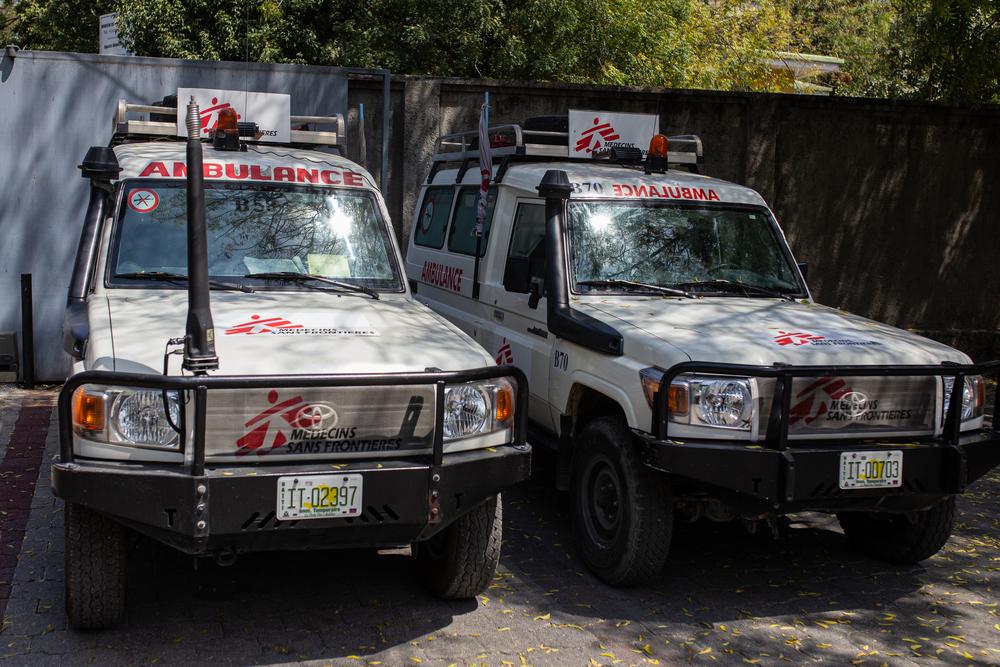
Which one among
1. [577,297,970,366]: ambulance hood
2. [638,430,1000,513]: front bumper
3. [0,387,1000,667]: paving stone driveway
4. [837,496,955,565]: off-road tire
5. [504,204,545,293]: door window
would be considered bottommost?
[0,387,1000,667]: paving stone driveway

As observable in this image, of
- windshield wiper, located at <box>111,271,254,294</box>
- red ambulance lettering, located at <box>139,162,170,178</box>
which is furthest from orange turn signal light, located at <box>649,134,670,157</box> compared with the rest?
red ambulance lettering, located at <box>139,162,170,178</box>

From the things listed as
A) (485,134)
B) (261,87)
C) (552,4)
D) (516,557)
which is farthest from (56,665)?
(552,4)

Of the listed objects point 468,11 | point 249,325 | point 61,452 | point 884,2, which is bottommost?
point 61,452

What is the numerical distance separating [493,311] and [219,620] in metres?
2.93

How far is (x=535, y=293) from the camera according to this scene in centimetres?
630

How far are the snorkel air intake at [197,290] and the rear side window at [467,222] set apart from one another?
306cm

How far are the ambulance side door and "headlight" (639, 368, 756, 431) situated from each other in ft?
4.43

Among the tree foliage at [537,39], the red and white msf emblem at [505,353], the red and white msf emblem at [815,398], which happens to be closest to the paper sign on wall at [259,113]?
the red and white msf emblem at [505,353]

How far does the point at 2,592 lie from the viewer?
5.05 metres

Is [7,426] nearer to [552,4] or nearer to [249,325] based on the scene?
[249,325]

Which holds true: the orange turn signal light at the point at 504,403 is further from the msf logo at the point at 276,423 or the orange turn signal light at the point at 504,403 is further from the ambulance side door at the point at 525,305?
the ambulance side door at the point at 525,305

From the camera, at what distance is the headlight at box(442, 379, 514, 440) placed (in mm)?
4547

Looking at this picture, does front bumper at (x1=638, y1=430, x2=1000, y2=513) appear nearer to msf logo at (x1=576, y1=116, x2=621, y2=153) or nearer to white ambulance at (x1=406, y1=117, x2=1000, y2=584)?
white ambulance at (x1=406, y1=117, x2=1000, y2=584)

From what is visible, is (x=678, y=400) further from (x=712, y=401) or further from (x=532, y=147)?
(x=532, y=147)
